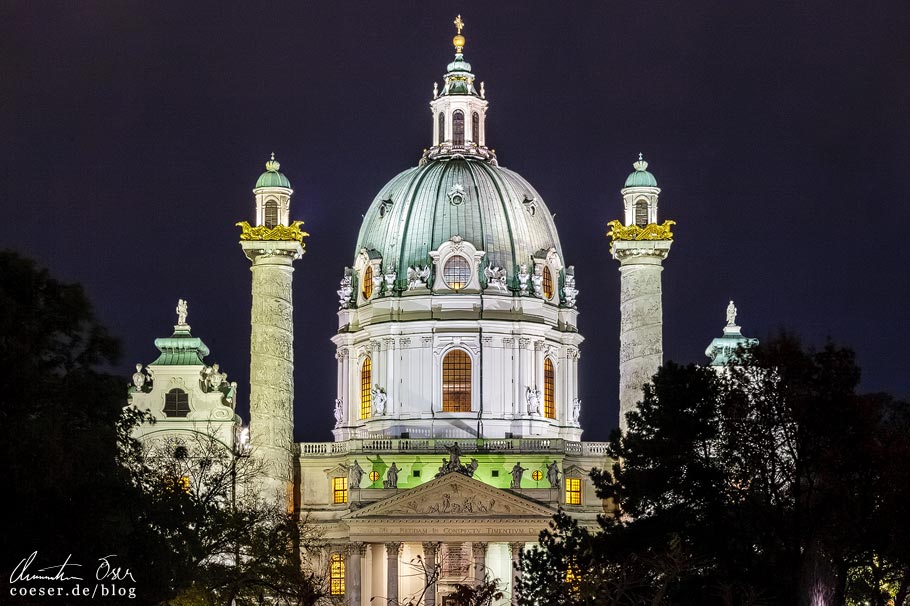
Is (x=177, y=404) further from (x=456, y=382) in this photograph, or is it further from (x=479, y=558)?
(x=479, y=558)

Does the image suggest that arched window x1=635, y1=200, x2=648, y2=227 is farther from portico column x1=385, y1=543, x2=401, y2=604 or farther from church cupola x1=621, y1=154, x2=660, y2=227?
portico column x1=385, y1=543, x2=401, y2=604

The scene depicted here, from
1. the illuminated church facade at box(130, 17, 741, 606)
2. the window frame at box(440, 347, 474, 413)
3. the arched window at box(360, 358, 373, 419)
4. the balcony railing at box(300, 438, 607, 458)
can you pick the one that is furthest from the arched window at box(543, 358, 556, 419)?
the arched window at box(360, 358, 373, 419)

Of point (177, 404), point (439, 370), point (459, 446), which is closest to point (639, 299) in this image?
point (459, 446)

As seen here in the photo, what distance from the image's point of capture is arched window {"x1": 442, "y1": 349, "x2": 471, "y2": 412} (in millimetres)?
130625

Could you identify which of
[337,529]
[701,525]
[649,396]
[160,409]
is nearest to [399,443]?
[337,529]

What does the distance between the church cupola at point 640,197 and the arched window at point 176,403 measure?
2886 cm

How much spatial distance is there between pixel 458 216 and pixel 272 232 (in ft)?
50.5

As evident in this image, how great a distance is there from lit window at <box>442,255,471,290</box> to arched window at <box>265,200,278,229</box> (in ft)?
43.1

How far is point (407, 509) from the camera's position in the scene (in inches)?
4660

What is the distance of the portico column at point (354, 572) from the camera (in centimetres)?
11931

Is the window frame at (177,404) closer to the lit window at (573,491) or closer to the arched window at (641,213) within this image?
the lit window at (573,491)

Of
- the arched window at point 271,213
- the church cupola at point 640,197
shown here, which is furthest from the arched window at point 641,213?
the arched window at point 271,213

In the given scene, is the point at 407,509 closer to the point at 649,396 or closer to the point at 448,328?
the point at 448,328

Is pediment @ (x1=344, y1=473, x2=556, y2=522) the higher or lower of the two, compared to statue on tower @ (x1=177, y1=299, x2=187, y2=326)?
lower
